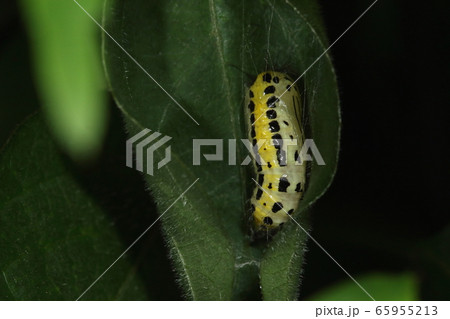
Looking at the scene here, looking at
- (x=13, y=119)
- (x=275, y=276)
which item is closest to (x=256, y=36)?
(x=275, y=276)

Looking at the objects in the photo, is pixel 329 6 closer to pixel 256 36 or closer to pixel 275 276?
pixel 256 36

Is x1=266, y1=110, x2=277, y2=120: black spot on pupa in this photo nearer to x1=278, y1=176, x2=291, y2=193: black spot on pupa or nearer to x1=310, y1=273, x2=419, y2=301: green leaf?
x1=278, y1=176, x2=291, y2=193: black spot on pupa

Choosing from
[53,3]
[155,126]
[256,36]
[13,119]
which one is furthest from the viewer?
[13,119]

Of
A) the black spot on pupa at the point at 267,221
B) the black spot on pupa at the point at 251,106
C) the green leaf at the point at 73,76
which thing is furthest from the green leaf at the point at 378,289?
the green leaf at the point at 73,76

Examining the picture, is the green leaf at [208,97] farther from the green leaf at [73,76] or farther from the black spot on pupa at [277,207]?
the green leaf at [73,76]

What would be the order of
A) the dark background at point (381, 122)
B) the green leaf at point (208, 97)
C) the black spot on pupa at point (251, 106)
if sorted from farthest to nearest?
the dark background at point (381, 122) < the black spot on pupa at point (251, 106) < the green leaf at point (208, 97)

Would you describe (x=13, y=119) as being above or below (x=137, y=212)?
above

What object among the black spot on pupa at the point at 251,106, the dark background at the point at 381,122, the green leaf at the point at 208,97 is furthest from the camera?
the dark background at the point at 381,122
